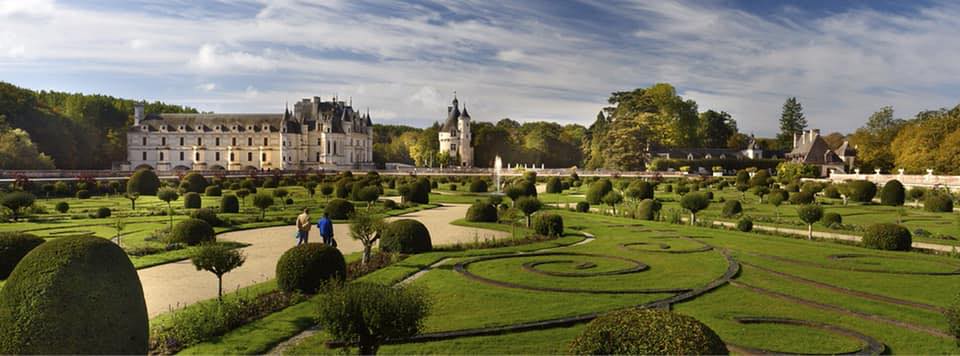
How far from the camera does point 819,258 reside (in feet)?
56.0

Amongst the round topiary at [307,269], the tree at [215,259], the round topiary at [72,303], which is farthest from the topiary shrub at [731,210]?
the round topiary at [72,303]

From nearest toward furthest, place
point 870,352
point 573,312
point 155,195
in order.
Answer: point 870,352 < point 573,312 < point 155,195

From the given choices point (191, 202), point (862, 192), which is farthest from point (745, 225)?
point (191, 202)

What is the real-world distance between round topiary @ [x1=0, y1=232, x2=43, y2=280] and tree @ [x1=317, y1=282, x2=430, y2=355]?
931 cm

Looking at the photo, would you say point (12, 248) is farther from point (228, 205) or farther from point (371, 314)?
point (228, 205)

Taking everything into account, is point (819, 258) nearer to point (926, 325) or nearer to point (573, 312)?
point (926, 325)

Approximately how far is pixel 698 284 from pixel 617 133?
61.3 meters

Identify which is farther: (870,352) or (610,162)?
(610,162)

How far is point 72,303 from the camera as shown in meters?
6.53

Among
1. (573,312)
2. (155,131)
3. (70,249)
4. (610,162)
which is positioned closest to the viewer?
(70,249)

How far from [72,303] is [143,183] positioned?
1432 inches

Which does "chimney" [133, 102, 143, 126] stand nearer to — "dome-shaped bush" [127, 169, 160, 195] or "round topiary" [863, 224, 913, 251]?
"dome-shaped bush" [127, 169, 160, 195]

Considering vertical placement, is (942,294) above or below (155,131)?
below

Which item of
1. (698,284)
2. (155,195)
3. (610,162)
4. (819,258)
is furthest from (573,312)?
(610,162)
